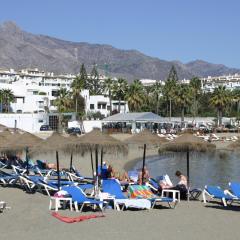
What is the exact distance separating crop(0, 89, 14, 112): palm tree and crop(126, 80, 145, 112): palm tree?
19.0 metres

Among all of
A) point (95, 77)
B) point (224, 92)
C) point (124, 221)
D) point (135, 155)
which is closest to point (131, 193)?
point (124, 221)

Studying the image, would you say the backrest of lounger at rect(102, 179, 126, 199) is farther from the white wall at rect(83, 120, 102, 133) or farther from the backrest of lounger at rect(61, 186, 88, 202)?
the white wall at rect(83, 120, 102, 133)

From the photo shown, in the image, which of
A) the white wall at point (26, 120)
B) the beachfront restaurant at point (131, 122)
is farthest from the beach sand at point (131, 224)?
the white wall at point (26, 120)

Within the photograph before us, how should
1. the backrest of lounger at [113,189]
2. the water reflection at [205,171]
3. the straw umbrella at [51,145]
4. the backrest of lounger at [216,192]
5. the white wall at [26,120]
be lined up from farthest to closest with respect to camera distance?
the white wall at [26,120] < the water reflection at [205,171] < the straw umbrella at [51,145] < the backrest of lounger at [216,192] < the backrest of lounger at [113,189]

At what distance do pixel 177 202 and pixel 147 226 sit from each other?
3.61 m

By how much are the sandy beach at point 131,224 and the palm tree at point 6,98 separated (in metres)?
71.0

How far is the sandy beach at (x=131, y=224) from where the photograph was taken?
9.66 m

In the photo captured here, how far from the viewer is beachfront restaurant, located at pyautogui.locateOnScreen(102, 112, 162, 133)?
235 ft

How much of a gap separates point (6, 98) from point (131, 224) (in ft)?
247

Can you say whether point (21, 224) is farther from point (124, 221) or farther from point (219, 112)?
point (219, 112)

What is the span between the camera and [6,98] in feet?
274

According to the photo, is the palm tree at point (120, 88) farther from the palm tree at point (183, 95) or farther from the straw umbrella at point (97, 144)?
the straw umbrella at point (97, 144)

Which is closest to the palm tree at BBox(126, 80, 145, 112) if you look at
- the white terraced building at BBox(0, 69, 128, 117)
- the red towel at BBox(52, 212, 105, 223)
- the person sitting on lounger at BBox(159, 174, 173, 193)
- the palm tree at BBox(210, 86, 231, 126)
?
the white terraced building at BBox(0, 69, 128, 117)

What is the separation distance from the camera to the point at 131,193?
529 inches
